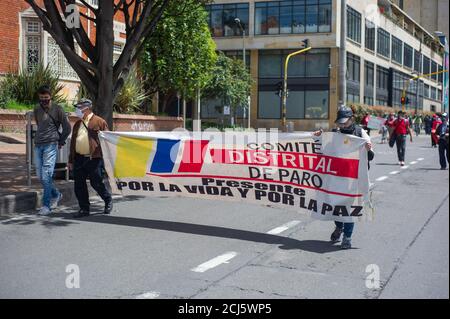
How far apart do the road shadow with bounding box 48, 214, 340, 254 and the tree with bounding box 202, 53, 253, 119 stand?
30.2 metres

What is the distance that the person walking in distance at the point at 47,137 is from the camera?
31.0ft

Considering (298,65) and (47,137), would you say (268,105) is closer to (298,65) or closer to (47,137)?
(298,65)

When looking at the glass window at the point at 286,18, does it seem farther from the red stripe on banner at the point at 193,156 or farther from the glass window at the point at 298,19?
the red stripe on banner at the point at 193,156

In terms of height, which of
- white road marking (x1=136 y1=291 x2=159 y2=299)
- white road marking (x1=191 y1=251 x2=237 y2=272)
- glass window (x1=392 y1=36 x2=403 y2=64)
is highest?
glass window (x1=392 y1=36 x2=403 y2=64)

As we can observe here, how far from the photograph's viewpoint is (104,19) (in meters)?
12.5

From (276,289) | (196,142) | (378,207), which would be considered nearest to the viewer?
(276,289)

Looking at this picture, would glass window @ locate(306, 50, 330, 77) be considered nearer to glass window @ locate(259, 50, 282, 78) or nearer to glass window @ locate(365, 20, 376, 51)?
glass window @ locate(259, 50, 282, 78)

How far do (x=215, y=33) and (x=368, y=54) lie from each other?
1495 cm

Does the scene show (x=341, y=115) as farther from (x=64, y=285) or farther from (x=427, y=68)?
(x=427, y=68)

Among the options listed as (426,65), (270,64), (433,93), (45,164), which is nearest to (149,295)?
(45,164)

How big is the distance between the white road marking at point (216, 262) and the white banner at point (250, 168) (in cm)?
149

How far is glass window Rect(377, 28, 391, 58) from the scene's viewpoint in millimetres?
59622

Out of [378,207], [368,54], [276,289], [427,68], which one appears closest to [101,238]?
[276,289]

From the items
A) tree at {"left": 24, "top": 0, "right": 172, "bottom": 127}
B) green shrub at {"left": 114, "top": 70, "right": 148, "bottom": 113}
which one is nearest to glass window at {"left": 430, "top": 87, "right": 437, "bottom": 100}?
green shrub at {"left": 114, "top": 70, "right": 148, "bottom": 113}
